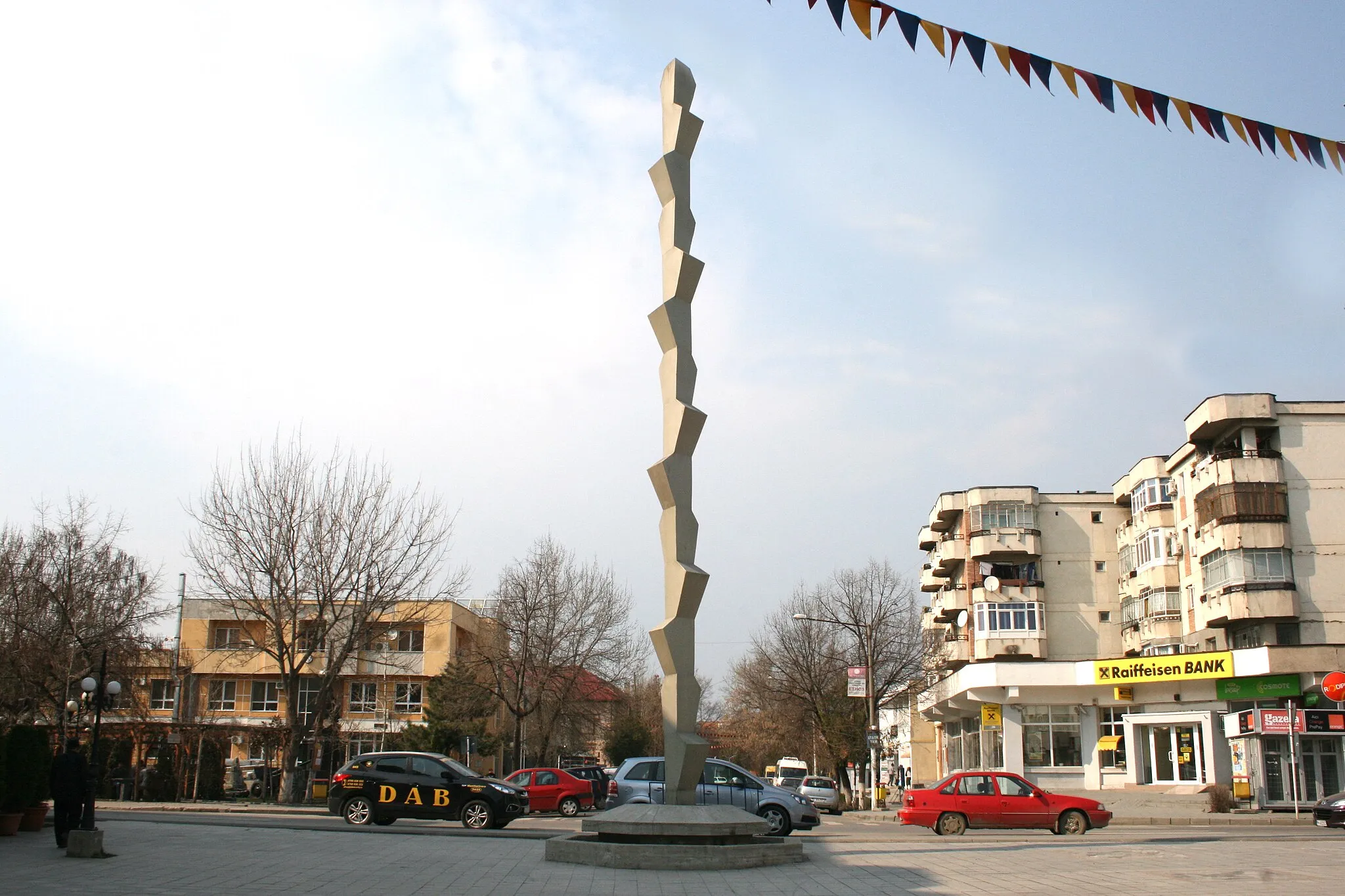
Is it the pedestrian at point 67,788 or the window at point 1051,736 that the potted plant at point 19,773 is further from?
the window at point 1051,736

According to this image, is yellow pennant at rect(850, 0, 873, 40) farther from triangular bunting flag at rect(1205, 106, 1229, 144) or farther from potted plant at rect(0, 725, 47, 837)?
potted plant at rect(0, 725, 47, 837)

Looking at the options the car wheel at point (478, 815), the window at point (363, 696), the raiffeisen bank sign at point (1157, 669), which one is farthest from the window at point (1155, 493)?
the window at point (363, 696)

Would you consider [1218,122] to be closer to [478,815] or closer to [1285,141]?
[1285,141]

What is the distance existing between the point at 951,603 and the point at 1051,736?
1300cm

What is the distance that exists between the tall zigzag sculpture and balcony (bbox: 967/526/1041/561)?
1592 inches

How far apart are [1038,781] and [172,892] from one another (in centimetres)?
4322

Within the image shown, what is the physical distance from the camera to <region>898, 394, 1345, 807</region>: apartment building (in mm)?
40750

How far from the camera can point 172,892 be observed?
38.8 feet

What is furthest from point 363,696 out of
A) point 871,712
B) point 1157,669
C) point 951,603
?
point 1157,669

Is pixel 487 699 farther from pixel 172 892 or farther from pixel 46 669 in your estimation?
pixel 172 892

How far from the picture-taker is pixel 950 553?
6112cm

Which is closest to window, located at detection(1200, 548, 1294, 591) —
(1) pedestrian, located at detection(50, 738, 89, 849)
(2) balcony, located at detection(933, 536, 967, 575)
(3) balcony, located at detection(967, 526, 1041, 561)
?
(3) balcony, located at detection(967, 526, 1041, 561)

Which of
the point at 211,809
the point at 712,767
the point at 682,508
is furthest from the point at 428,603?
the point at 682,508

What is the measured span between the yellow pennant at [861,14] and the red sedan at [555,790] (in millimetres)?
25650
